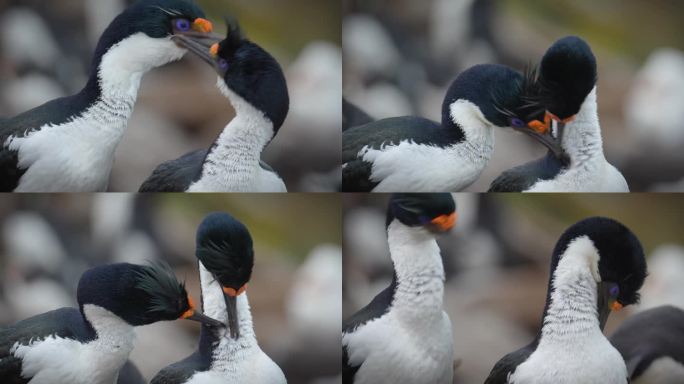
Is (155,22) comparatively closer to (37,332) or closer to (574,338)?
(37,332)

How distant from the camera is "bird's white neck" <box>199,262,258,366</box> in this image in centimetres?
263

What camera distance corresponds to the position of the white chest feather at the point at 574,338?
2.58 meters

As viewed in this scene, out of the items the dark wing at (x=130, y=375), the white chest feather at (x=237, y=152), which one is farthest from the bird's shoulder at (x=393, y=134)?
the dark wing at (x=130, y=375)

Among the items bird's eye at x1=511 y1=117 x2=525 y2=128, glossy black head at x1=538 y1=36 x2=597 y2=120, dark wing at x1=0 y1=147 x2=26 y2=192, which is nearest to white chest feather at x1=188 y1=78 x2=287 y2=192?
dark wing at x1=0 y1=147 x2=26 y2=192

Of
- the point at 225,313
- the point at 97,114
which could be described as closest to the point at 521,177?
the point at 225,313

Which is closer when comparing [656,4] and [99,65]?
[99,65]

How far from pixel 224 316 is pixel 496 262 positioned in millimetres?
762

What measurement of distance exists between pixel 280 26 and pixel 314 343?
2.86 ft

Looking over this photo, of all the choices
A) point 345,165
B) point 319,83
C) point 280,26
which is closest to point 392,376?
point 345,165

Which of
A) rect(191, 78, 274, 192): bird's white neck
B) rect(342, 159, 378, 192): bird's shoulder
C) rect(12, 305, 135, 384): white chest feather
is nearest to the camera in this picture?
rect(12, 305, 135, 384): white chest feather

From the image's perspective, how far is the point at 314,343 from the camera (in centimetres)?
279

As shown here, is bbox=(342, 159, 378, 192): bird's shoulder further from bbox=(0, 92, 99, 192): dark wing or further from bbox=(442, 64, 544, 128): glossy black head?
bbox=(0, 92, 99, 192): dark wing

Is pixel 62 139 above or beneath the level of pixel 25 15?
beneath

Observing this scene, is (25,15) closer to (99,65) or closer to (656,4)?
(99,65)
